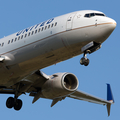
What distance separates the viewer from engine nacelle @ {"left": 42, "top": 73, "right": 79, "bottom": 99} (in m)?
39.5

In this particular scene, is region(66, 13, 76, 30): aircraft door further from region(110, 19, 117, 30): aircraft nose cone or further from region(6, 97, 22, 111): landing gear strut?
region(6, 97, 22, 111): landing gear strut

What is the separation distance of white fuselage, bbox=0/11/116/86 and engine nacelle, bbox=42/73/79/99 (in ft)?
15.0

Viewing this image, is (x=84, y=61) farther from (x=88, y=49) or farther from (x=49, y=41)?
(x=49, y=41)

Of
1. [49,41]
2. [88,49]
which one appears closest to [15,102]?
[49,41]

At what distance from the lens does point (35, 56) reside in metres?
33.9

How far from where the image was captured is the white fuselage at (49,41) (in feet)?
105

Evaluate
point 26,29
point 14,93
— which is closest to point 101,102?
point 14,93

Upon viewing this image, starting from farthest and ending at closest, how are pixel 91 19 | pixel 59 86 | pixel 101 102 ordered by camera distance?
pixel 101 102, pixel 59 86, pixel 91 19

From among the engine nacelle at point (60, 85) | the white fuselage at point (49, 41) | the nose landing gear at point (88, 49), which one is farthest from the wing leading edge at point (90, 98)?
the nose landing gear at point (88, 49)

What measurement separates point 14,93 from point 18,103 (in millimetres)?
1192

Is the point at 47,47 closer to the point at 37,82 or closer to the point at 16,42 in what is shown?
the point at 16,42

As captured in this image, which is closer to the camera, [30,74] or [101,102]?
[30,74]

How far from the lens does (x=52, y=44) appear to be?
3303 centimetres

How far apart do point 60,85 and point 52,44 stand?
24.9 ft
